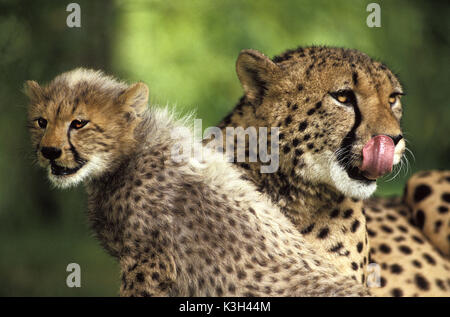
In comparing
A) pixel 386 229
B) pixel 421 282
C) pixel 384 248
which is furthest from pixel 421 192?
pixel 421 282

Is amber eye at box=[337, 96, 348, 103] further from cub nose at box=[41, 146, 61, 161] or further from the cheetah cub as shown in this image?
cub nose at box=[41, 146, 61, 161]

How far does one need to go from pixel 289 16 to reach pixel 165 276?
2.27 metres

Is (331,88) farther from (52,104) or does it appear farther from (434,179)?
(434,179)

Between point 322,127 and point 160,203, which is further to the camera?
point 322,127

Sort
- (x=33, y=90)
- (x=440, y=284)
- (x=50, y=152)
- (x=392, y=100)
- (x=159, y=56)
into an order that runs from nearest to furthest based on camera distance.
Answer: (x=50, y=152)
(x=33, y=90)
(x=392, y=100)
(x=440, y=284)
(x=159, y=56)

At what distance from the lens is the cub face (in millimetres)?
1838

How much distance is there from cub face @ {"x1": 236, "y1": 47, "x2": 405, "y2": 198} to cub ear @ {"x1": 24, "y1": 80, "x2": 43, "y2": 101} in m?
0.57

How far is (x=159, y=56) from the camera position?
3.74 metres

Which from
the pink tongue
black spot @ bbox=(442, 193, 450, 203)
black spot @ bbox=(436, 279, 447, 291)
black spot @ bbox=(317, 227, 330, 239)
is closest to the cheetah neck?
black spot @ bbox=(317, 227, 330, 239)

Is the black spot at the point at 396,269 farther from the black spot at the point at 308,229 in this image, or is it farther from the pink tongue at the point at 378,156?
the pink tongue at the point at 378,156

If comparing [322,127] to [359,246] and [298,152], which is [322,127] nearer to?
[298,152]

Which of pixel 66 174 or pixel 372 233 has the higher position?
pixel 372 233

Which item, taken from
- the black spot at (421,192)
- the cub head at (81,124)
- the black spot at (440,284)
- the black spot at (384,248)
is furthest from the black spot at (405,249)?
the cub head at (81,124)

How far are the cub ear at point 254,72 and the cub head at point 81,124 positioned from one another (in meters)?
0.35
